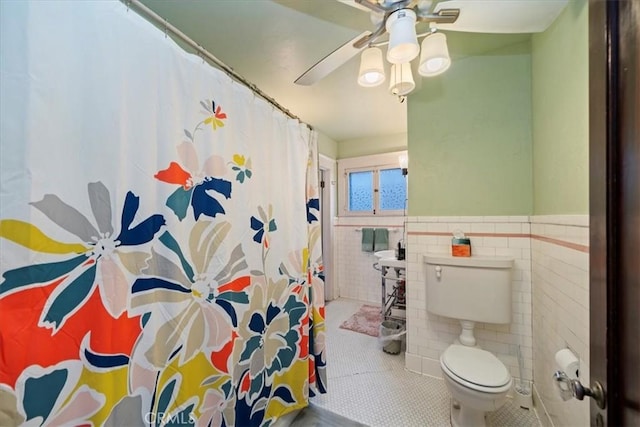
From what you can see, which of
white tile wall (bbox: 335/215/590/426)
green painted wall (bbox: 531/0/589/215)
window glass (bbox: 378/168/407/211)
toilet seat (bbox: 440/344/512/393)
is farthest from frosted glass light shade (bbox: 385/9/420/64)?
window glass (bbox: 378/168/407/211)

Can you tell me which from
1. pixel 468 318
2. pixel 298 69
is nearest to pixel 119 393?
pixel 468 318

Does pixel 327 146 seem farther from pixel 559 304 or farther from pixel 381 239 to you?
pixel 559 304

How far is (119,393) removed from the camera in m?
0.81

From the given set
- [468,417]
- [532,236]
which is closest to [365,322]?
[468,417]

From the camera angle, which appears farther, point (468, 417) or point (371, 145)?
point (371, 145)

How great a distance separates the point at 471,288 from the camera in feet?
5.48

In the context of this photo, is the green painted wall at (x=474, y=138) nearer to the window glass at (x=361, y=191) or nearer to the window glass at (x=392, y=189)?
the window glass at (x=392, y=189)

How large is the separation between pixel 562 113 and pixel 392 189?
2.18 meters

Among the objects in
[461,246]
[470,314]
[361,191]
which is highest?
[361,191]

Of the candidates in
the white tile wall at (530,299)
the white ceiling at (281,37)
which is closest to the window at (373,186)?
the white ceiling at (281,37)

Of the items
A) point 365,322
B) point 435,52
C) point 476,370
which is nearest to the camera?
point 435,52

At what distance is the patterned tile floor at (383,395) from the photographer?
59.3 inches

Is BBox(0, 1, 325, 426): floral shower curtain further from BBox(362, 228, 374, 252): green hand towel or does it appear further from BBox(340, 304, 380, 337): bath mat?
BBox(362, 228, 374, 252): green hand towel

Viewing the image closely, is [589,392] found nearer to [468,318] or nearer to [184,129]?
[468,318]
